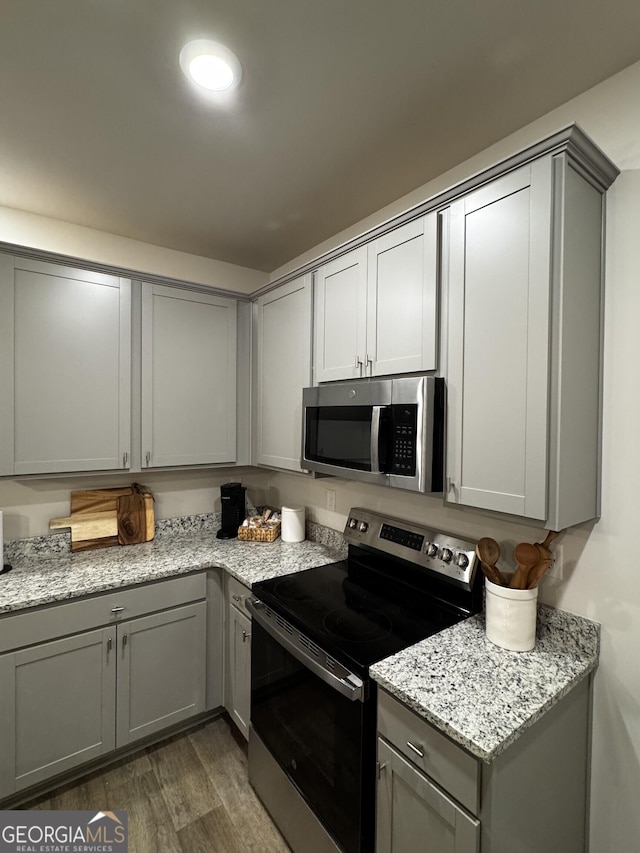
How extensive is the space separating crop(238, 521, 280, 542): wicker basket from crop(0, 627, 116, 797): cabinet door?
81 cm

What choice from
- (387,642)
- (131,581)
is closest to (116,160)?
(131,581)

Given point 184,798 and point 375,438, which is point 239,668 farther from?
point 375,438

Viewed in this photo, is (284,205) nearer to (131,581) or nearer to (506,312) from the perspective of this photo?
(506,312)

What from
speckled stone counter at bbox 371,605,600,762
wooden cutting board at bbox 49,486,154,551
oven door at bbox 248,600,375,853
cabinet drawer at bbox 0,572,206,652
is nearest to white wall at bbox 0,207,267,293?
wooden cutting board at bbox 49,486,154,551

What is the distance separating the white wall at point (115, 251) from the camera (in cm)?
209

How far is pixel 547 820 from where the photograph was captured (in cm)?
115

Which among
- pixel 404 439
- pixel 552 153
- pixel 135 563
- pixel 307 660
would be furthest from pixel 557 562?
pixel 135 563

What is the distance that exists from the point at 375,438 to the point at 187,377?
4.40 ft

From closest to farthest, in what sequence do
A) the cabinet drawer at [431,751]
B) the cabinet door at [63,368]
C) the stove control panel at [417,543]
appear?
the cabinet drawer at [431,751]
the stove control panel at [417,543]
the cabinet door at [63,368]

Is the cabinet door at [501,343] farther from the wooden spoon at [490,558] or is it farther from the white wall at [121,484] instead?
the white wall at [121,484]

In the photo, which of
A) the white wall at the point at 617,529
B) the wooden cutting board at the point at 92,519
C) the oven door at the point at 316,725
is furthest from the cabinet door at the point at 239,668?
the white wall at the point at 617,529

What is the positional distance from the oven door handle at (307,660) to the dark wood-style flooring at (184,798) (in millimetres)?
785

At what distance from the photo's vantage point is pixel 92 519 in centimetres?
226

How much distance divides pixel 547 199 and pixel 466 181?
0.30m
